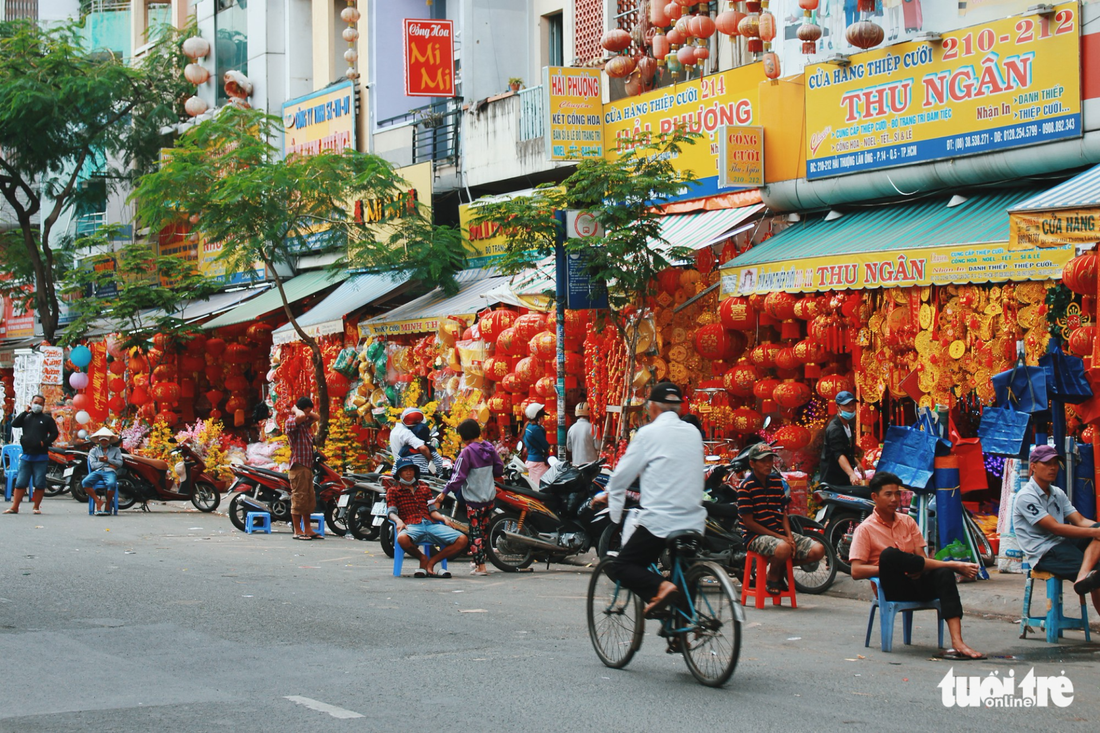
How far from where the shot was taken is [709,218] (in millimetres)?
17031

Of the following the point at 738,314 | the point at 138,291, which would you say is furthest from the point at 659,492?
the point at 138,291

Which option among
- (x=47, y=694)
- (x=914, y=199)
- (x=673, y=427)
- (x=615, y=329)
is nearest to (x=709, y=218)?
(x=615, y=329)

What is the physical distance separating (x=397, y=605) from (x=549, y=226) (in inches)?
266

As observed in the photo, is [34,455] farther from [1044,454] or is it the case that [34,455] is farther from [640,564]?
[1044,454]

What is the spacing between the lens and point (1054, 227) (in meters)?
10.8

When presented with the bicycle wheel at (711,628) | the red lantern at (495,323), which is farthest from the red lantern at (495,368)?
the bicycle wheel at (711,628)

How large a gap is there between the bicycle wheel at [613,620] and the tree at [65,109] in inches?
961

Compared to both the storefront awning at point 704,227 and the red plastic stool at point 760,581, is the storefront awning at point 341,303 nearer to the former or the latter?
the storefront awning at point 704,227

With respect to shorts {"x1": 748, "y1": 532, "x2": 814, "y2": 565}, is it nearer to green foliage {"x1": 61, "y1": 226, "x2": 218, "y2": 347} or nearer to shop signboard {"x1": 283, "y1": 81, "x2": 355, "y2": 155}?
shop signboard {"x1": 283, "y1": 81, "x2": 355, "y2": 155}

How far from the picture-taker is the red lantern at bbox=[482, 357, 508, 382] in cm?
1873

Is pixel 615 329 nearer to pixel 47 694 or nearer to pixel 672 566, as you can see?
pixel 672 566

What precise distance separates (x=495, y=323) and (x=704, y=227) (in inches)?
143

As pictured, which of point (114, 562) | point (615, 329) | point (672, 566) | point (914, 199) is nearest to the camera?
point (672, 566)

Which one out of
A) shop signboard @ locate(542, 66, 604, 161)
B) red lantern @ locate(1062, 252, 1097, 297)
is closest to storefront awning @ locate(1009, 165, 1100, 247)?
red lantern @ locate(1062, 252, 1097, 297)
